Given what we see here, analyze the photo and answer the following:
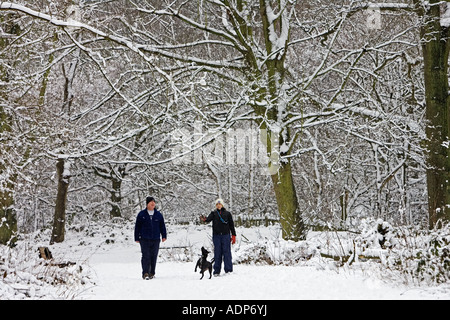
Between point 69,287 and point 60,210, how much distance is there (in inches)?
Answer: 570

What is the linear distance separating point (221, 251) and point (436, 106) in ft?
22.4

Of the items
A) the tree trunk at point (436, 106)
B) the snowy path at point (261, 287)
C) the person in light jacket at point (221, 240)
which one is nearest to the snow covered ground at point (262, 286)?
the snowy path at point (261, 287)

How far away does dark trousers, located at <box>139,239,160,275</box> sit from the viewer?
9.24m

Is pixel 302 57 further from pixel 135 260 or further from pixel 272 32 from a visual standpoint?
pixel 135 260

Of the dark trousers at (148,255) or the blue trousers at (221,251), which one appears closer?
the dark trousers at (148,255)

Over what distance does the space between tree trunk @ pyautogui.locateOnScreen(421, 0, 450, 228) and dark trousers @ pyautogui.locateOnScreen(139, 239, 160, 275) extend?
22.1ft

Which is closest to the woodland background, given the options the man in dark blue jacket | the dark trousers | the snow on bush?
the snow on bush

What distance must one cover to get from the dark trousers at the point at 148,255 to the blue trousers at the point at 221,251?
126 centimetres

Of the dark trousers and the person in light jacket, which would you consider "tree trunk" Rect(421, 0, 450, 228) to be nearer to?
the person in light jacket

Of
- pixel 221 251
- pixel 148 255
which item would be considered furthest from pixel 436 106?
pixel 148 255

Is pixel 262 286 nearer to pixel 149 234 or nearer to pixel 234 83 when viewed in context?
pixel 149 234

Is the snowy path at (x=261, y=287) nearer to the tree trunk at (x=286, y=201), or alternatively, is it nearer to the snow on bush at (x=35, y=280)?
the snow on bush at (x=35, y=280)

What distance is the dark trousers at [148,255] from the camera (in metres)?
9.24

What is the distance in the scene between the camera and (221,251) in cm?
966
